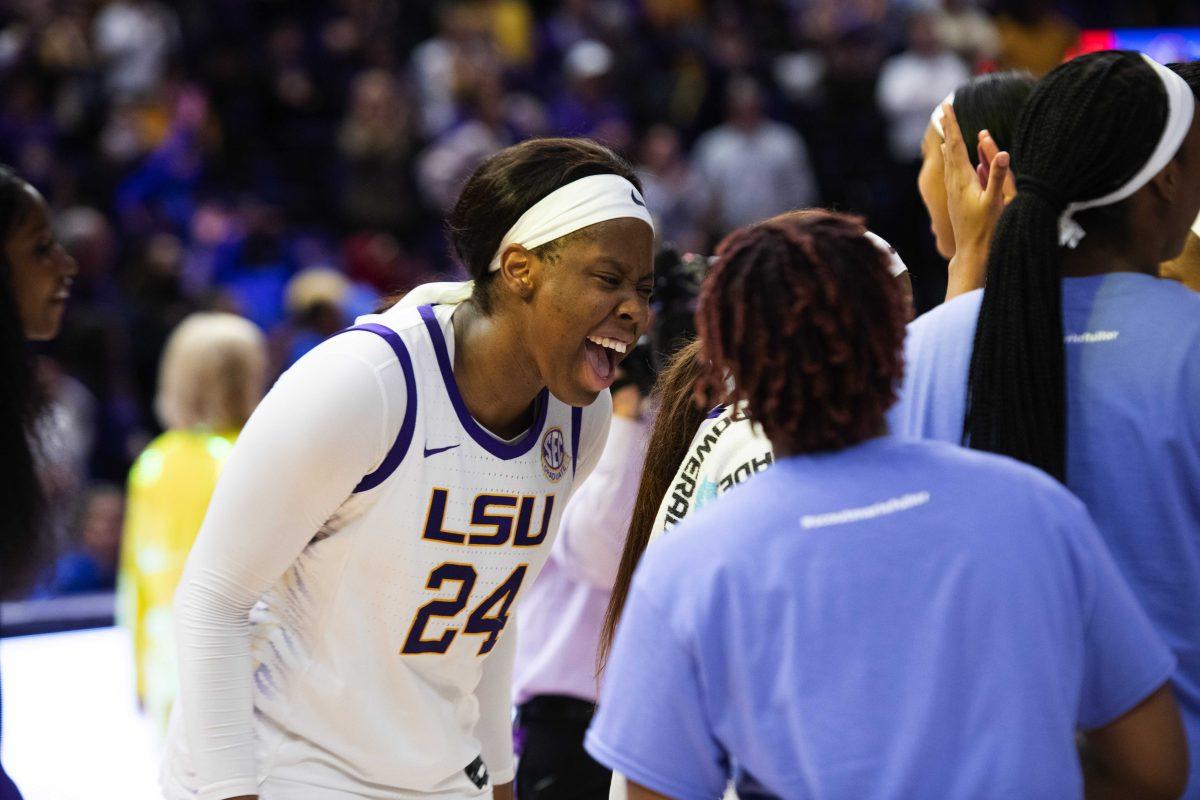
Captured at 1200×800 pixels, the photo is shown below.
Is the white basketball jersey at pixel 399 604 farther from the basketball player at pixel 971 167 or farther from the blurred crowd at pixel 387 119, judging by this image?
the blurred crowd at pixel 387 119

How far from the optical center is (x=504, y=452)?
231 centimetres

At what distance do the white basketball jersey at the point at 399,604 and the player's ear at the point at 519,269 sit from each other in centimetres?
13

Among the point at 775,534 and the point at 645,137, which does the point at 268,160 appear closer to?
the point at 645,137

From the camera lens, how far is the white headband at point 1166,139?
1862 mm

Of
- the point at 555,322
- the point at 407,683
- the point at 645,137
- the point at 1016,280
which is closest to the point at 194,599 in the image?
the point at 407,683

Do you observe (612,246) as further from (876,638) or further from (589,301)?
(876,638)

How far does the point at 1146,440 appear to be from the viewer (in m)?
1.81

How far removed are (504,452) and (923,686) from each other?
0.98 meters

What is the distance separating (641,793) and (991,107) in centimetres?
139

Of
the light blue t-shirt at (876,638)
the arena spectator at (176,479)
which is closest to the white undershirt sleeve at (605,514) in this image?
the light blue t-shirt at (876,638)

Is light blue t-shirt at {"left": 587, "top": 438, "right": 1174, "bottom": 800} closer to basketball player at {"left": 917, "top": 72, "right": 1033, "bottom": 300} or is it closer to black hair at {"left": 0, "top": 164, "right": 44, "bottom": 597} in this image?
basketball player at {"left": 917, "top": 72, "right": 1033, "bottom": 300}

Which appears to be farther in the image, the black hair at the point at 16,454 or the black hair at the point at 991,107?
the black hair at the point at 991,107

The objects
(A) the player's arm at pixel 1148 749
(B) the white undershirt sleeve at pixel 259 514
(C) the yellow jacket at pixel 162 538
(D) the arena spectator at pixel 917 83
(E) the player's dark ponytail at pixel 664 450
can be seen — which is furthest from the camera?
(D) the arena spectator at pixel 917 83

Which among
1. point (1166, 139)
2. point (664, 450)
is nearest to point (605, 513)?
point (664, 450)
